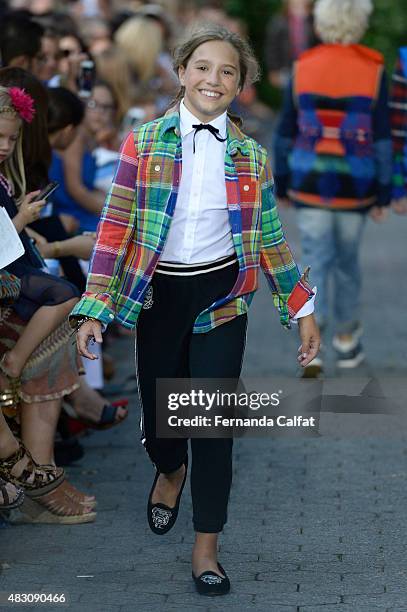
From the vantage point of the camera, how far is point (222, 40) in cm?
500

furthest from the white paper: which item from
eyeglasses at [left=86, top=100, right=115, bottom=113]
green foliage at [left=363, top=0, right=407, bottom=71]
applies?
green foliage at [left=363, top=0, right=407, bottom=71]

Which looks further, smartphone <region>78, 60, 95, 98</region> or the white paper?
smartphone <region>78, 60, 95, 98</region>

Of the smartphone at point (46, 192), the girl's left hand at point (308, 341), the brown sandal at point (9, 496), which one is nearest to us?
the girl's left hand at point (308, 341)

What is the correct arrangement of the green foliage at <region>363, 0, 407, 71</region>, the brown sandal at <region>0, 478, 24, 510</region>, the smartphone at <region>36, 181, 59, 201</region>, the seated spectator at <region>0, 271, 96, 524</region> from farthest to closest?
the green foliage at <region>363, 0, 407, 71</region> < the smartphone at <region>36, 181, 59, 201</region> < the seated spectator at <region>0, 271, 96, 524</region> < the brown sandal at <region>0, 478, 24, 510</region>

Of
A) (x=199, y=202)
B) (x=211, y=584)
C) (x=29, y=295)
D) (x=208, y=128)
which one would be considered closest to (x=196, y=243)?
(x=199, y=202)

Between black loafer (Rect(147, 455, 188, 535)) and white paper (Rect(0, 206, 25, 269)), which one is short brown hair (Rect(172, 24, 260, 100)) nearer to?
white paper (Rect(0, 206, 25, 269))

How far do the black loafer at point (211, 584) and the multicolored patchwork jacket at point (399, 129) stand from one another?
3874 mm

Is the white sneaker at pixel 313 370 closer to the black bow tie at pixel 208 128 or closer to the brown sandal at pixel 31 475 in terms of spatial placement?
the brown sandal at pixel 31 475

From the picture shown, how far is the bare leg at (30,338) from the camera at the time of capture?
5574 mm

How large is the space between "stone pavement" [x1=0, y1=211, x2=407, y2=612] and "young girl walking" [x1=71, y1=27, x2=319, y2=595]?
0.25 m

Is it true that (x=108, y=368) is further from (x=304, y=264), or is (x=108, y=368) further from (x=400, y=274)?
(x=400, y=274)

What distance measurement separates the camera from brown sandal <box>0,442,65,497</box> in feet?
17.8

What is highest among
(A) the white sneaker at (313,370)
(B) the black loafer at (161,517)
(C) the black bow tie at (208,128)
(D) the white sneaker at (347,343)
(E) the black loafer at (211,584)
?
(C) the black bow tie at (208,128)

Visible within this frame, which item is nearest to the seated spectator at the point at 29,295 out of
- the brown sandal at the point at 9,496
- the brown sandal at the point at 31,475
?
the brown sandal at the point at 31,475
